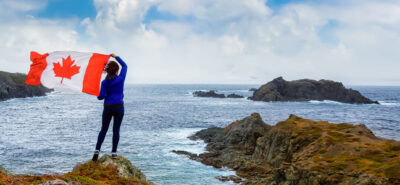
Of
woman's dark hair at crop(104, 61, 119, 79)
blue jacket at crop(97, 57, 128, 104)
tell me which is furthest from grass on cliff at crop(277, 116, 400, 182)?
woman's dark hair at crop(104, 61, 119, 79)

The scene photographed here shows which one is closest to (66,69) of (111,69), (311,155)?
→ (111,69)

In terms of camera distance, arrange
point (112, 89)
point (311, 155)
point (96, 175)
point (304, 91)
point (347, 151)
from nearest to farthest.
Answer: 1. point (112, 89)
2. point (96, 175)
3. point (347, 151)
4. point (311, 155)
5. point (304, 91)

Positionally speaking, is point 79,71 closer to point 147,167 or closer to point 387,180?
point 387,180

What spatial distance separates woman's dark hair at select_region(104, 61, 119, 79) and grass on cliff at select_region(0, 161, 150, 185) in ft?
10.4

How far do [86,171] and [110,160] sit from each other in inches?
39.6

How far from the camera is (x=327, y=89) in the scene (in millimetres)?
122312

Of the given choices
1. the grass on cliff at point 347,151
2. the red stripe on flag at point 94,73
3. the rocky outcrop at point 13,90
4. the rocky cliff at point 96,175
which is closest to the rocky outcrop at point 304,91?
the grass on cliff at point 347,151

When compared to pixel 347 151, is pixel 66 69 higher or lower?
higher

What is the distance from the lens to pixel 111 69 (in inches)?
315

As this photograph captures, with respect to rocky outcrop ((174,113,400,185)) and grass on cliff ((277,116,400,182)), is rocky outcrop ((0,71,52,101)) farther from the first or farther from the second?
grass on cliff ((277,116,400,182))

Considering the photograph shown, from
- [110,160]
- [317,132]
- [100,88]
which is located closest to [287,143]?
[317,132]

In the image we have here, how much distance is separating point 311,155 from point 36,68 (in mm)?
14644

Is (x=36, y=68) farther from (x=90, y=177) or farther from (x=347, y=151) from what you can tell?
(x=347, y=151)

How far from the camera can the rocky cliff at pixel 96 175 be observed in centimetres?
752
